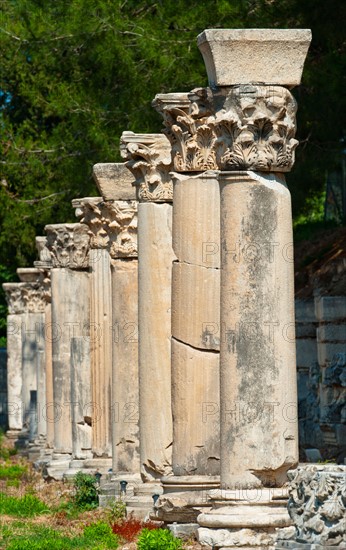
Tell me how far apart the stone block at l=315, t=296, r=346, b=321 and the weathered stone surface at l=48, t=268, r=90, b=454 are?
12.5 feet

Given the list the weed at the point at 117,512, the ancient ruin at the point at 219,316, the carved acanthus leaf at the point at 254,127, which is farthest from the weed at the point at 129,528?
the carved acanthus leaf at the point at 254,127

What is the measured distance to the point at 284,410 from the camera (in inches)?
466

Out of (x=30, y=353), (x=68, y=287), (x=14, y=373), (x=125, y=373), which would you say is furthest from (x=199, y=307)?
(x=14, y=373)

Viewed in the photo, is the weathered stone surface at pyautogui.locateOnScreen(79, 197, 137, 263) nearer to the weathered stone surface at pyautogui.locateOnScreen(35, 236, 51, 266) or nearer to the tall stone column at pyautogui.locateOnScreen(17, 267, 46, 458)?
the weathered stone surface at pyautogui.locateOnScreen(35, 236, 51, 266)

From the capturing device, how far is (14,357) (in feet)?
123

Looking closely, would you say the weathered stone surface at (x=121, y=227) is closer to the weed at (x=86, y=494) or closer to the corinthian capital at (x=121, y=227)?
the corinthian capital at (x=121, y=227)

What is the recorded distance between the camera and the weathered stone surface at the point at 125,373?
18.5 m

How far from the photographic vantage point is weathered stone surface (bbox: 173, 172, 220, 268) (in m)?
14.1

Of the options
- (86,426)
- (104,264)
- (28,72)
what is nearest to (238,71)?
(104,264)

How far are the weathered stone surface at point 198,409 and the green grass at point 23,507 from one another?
5.28 metres

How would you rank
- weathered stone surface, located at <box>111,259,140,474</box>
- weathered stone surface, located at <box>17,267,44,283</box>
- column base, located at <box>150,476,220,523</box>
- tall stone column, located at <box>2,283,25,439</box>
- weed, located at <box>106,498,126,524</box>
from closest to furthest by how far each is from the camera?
column base, located at <box>150,476,220,523</box>
weed, located at <box>106,498,126,524</box>
weathered stone surface, located at <box>111,259,140,474</box>
weathered stone surface, located at <box>17,267,44,283</box>
tall stone column, located at <box>2,283,25,439</box>

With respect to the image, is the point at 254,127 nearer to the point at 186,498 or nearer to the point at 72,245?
the point at 186,498

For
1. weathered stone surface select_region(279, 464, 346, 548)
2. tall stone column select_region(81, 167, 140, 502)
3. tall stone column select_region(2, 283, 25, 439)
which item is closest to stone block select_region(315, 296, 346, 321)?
tall stone column select_region(81, 167, 140, 502)

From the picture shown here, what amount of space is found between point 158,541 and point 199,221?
2.91 metres
